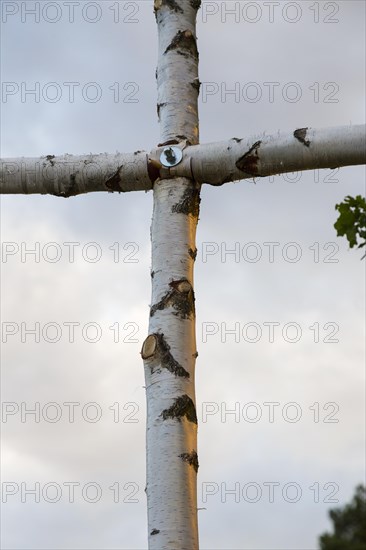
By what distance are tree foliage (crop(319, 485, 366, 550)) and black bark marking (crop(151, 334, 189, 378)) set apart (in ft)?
76.9

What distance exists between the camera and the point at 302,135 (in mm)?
4723

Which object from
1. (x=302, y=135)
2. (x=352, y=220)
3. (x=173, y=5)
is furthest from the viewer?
(x=173, y=5)

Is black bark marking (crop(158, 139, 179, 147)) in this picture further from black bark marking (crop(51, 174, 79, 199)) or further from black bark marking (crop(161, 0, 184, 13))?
black bark marking (crop(161, 0, 184, 13))

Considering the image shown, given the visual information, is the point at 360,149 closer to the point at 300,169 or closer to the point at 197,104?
the point at 300,169

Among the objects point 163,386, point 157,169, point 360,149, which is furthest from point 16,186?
point 360,149

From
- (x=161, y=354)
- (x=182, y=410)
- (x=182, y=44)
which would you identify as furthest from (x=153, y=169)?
(x=182, y=410)

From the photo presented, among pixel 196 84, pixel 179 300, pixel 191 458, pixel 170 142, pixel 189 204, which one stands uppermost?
pixel 196 84

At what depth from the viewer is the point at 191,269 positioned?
4.68 metres

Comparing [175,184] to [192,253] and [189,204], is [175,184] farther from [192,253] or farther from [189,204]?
[192,253]

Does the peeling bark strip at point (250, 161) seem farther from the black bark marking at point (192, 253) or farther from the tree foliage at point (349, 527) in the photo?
the tree foliage at point (349, 527)

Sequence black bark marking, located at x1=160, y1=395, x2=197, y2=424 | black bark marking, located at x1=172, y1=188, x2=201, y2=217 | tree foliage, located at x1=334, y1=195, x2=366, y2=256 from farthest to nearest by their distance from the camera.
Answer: black bark marking, located at x1=172, y1=188, x2=201, y2=217 → black bark marking, located at x1=160, y1=395, x2=197, y2=424 → tree foliage, located at x1=334, y1=195, x2=366, y2=256

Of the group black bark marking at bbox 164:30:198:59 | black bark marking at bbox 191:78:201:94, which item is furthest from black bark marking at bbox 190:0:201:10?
black bark marking at bbox 191:78:201:94

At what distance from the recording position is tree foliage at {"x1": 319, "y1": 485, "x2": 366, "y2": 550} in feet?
91.8

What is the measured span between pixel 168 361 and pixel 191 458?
43 centimetres
